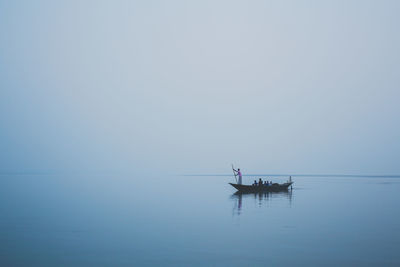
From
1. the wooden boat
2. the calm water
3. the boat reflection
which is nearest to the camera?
the calm water

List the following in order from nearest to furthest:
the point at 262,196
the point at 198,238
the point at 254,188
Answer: the point at 198,238
the point at 262,196
the point at 254,188

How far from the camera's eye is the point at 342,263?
18859 mm

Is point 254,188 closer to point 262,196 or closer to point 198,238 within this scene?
point 262,196

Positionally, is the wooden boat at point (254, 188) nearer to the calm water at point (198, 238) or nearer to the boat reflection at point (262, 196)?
the boat reflection at point (262, 196)

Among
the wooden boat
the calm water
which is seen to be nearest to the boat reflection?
the wooden boat

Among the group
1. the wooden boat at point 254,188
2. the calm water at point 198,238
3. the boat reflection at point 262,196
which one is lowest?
the calm water at point 198,238

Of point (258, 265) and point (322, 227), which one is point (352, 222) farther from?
point (258, 265)

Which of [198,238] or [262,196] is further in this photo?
[262,196]

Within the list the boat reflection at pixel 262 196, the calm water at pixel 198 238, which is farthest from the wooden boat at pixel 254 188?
the calm water at pixel 198 238

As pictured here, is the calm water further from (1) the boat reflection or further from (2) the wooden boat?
(2) the wooden boat

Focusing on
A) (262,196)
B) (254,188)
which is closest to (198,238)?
(262,196)

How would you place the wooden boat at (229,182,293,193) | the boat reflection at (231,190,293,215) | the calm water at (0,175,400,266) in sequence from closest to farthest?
the calm water at (0,175,400,266), the boat reflection at (231,190,293,215), the wooden boat at (229,182,293,193)

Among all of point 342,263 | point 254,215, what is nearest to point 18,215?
point 254,215

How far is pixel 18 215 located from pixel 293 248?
2724 centimetres
